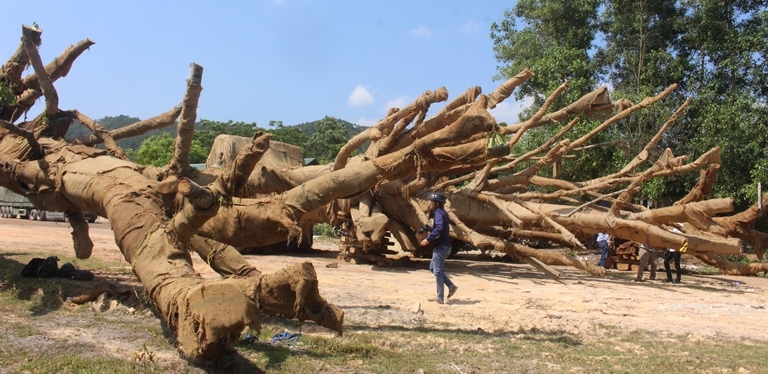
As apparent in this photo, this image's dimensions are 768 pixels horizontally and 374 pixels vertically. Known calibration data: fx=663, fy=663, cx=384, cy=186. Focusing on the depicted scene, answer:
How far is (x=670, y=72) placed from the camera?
61.3 ft

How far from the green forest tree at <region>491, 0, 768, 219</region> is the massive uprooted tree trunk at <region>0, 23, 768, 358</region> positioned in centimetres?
457

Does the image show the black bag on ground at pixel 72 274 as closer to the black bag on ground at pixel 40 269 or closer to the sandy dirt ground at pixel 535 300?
the black bag on ground at pixel 40 269

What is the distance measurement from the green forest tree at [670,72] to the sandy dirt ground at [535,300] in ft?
15.1

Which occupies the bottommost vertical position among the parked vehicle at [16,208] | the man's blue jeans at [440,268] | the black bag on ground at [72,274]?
the black bag on ground at [72,274]

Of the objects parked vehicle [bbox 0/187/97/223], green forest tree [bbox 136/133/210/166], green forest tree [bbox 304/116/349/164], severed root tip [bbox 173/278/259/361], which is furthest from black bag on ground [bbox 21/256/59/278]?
green forest tree [bbox 304/116/349/164]

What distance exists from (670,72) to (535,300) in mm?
12358

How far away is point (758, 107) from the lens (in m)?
17.0

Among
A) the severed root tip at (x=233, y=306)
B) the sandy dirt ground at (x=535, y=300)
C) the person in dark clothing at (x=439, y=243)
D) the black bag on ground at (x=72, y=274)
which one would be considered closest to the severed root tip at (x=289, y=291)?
the severed root tip at (x=233, y=306)

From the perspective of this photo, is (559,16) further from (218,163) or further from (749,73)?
(218,163)

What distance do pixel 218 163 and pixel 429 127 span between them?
26.4ft

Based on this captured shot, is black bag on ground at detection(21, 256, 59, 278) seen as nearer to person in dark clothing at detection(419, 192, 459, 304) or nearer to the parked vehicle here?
person in dark clothing at detection(419, 192, 459, 304)

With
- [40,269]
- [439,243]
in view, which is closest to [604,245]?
[439,243]

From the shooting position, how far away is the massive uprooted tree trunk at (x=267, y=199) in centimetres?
461

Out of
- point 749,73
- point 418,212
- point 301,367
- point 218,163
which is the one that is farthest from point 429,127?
point 749,73
